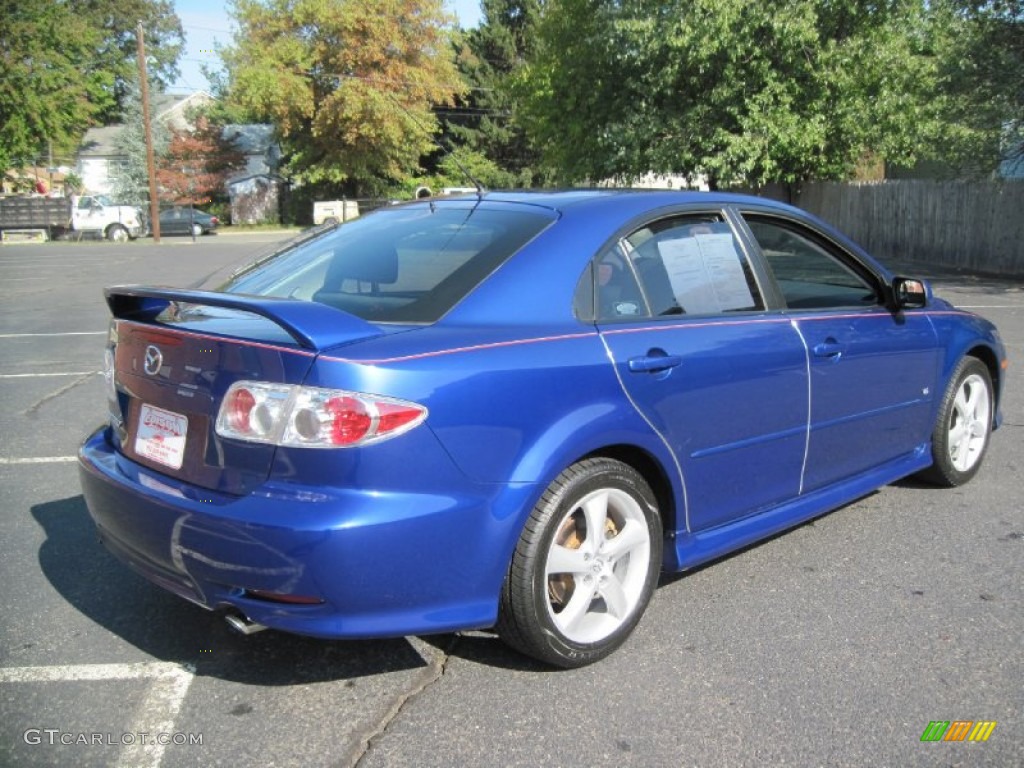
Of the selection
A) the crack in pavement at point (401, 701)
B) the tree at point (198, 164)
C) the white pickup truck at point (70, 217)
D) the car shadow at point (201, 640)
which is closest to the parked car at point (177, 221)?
the white pickup truck at point (70, 217)

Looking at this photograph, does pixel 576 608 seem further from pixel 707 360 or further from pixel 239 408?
pixel 239 408

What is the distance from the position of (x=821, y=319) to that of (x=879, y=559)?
1059 mm

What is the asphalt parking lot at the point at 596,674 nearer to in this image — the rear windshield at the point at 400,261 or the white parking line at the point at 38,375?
the rear windshield at the point at 400,261

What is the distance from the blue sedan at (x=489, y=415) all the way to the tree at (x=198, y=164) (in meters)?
50.0

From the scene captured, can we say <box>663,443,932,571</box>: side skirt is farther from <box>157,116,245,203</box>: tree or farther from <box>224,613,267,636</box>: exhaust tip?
<box>157,116,245,203</box>: tree

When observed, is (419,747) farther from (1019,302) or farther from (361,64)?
(361,64)

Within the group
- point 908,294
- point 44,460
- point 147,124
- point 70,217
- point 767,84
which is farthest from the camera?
point 70,217

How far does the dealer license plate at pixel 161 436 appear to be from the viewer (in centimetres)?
287

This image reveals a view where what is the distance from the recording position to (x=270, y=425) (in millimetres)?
2611

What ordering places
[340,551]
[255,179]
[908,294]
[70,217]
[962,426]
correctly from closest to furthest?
[340,551], [908,294], [962,426], [70,217], [255,179]

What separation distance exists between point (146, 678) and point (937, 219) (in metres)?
21.6

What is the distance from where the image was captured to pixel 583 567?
10.1 feet

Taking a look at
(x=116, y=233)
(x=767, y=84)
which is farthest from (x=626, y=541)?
(x=116, y=233)

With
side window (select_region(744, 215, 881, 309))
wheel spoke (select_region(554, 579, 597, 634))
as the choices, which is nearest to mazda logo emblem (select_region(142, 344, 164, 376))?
wheel spoke (select_region(554, 579, 597, 634))
